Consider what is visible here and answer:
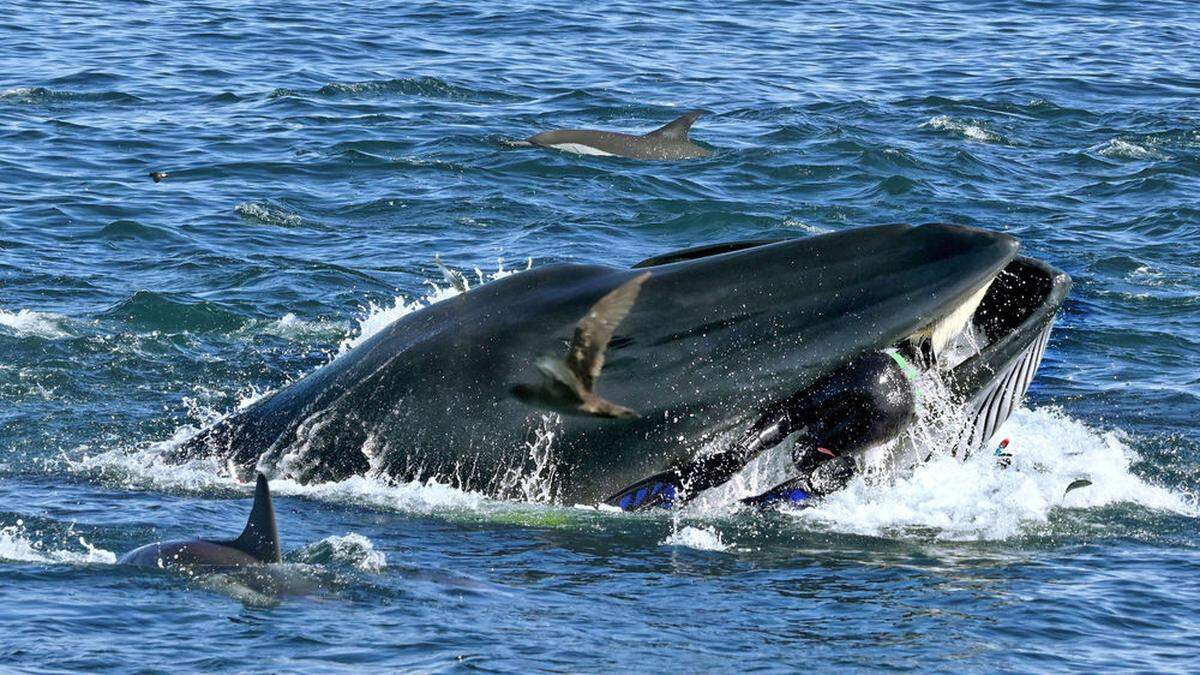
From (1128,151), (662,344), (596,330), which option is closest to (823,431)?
(662,344)

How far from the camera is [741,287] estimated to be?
9336 mm

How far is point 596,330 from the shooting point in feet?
29.1

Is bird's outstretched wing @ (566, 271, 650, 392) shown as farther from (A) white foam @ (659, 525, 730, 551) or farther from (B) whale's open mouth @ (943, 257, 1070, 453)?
(B) whale's open mouth @ (943, 257, 1070, 453)

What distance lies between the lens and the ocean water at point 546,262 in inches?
366

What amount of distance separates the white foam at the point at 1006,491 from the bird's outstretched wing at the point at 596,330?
1.78 m

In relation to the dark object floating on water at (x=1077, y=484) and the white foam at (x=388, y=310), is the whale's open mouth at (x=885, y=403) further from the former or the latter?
the white foam at (x=388, y=310)

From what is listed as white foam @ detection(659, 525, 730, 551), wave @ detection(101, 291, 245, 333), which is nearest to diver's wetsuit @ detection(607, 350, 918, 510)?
white foam @ detection(659, 525, 730, 551)

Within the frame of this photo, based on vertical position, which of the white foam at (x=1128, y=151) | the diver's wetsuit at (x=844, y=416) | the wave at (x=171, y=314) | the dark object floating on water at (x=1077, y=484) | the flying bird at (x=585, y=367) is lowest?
the dark object floating on water at (x=1077, y=484)

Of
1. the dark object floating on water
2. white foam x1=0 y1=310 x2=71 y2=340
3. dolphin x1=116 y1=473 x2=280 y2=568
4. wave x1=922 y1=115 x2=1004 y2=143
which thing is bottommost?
the dark object floating on water

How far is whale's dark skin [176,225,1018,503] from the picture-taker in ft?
30.7

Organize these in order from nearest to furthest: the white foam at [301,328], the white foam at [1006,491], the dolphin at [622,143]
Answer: the white foam at [1006,491]
the white foam at [301,328]
the dolphin at [622,143]

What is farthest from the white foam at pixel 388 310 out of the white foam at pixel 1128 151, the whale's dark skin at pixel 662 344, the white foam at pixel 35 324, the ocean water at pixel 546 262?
the white foam at pixel 1128 151

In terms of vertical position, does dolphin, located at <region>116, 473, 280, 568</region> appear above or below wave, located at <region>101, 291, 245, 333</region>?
above

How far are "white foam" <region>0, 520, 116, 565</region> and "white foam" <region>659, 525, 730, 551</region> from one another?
3.00 m
